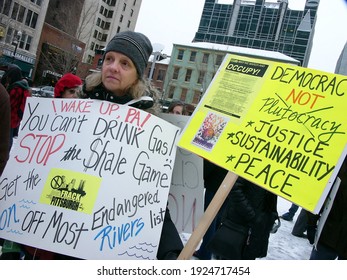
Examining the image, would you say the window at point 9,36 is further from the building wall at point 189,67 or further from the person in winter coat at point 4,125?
the person in winter coat at point 4,125

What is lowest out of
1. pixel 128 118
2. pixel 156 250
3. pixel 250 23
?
pixel 156 250

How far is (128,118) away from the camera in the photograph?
1.65m

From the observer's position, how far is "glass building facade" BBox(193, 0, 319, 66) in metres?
65.6

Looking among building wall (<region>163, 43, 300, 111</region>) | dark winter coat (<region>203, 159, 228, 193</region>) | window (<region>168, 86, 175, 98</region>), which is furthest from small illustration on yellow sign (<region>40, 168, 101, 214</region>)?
window (<region>168, 86, 175, 98</region>)

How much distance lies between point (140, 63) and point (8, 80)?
4.38 m

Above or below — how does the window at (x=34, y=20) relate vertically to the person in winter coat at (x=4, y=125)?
above

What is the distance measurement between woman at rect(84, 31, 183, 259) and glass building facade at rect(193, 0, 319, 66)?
68300 millimetres

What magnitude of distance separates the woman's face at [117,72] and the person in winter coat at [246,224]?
170 centimetres

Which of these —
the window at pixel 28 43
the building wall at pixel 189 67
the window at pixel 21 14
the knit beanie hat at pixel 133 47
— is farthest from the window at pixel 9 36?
the knit beanie hat at pixel 133 47

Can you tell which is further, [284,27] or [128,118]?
[284,27]

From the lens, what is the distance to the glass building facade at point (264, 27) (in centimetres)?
6556

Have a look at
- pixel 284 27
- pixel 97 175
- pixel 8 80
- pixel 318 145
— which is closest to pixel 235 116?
pixel 318 145

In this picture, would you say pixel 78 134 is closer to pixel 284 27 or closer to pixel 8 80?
pixel 8 80
